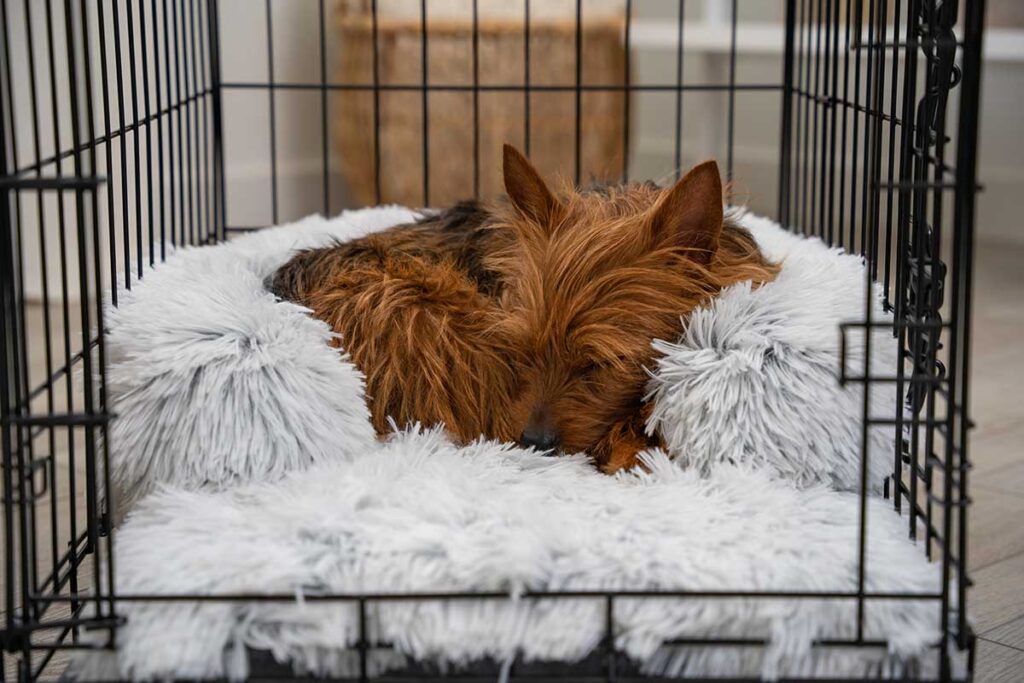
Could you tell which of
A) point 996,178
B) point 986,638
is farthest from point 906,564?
point 996,178

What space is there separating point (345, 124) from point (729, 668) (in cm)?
416

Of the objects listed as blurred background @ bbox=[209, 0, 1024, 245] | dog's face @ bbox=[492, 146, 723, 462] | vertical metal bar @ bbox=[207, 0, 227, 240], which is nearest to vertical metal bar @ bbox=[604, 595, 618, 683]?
dog's face @ bbox=[492, 146, 723, 462]

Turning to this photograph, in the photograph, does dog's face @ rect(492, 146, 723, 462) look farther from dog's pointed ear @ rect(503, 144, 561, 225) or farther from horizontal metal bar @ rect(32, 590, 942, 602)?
horizontal metal bar @ rect(32, 590, 942, 602)

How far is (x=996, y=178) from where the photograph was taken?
5.98 meters

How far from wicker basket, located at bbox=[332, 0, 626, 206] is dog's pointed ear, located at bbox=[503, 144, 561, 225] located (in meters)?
2.98

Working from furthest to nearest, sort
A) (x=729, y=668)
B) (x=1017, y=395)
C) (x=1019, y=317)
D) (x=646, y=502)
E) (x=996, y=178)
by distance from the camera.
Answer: (x=996, y=178), (x=1019, y=317), (x=1017, y=395), (x=646, y=502), (x=729, y=668)

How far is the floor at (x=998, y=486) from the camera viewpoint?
2.25 meters

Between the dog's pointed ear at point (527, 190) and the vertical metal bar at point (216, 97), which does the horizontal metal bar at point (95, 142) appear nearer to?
the vertical metal bar at point (216, 97)

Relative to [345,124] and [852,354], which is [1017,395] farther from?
[345,124]

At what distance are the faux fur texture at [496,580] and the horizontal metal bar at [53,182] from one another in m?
0.49

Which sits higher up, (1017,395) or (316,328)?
(316,328)

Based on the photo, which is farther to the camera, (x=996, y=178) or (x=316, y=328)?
(x=996, y=178)

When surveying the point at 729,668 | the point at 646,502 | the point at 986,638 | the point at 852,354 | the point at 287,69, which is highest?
the point at 287,69

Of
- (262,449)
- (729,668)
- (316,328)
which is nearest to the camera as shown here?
(729,668)
